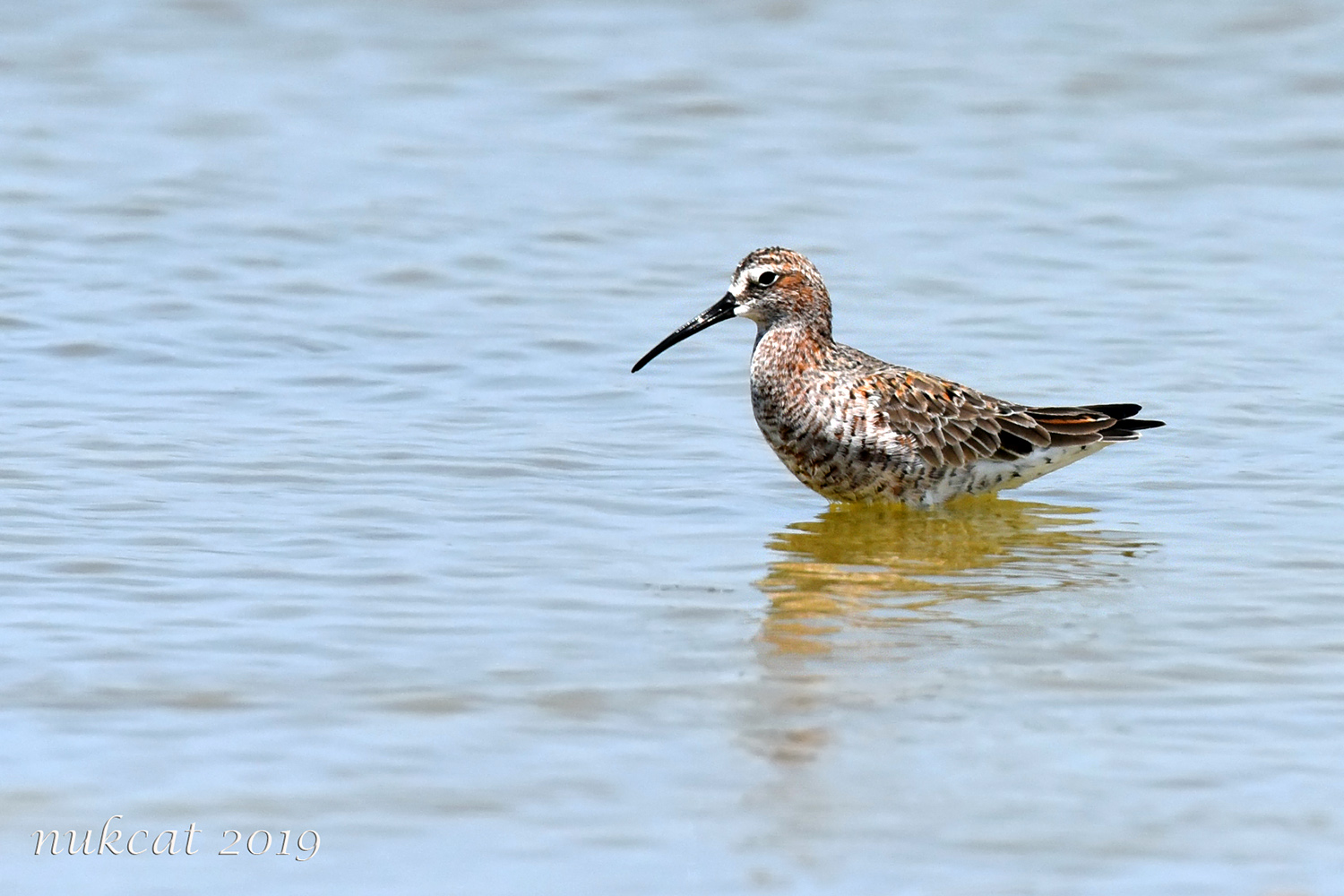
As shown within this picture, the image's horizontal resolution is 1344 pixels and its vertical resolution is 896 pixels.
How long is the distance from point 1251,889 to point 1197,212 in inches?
473

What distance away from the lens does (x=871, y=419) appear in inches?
466

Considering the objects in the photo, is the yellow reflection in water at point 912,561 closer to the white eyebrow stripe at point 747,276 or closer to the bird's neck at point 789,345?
the bird's neck at point 789,345

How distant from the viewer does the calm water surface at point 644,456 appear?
23.4 feet

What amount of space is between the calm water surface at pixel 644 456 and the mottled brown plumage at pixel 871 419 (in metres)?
0.25

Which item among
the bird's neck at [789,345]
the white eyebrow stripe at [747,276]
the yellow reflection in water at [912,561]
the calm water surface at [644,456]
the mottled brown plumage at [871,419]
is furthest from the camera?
the white eyebrow stripe at [747,276]

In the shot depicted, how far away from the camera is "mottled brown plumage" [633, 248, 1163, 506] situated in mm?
11812

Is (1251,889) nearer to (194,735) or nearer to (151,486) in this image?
(194,735)

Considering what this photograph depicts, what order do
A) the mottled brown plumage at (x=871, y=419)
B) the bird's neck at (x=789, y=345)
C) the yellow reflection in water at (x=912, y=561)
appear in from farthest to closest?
1. the bird's neck at (x=789, y=345)
2. the mottled brown plumage at (x=871, y=419)
3. the yellow reflection in water at (x=912, y=561)

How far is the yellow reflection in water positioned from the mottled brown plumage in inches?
8.9

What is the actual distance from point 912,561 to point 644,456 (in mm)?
2279

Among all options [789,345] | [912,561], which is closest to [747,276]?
[789,345]

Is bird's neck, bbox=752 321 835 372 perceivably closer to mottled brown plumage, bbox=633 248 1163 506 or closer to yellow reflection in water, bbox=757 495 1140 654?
mottled brown plumage, bbox=633 248 1163 506

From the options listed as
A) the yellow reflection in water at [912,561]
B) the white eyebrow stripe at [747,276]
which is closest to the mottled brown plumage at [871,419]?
the white eyebrow stripe at [747,276]

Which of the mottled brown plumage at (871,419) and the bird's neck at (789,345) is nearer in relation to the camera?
the mottled brown plumage at (871,419)
